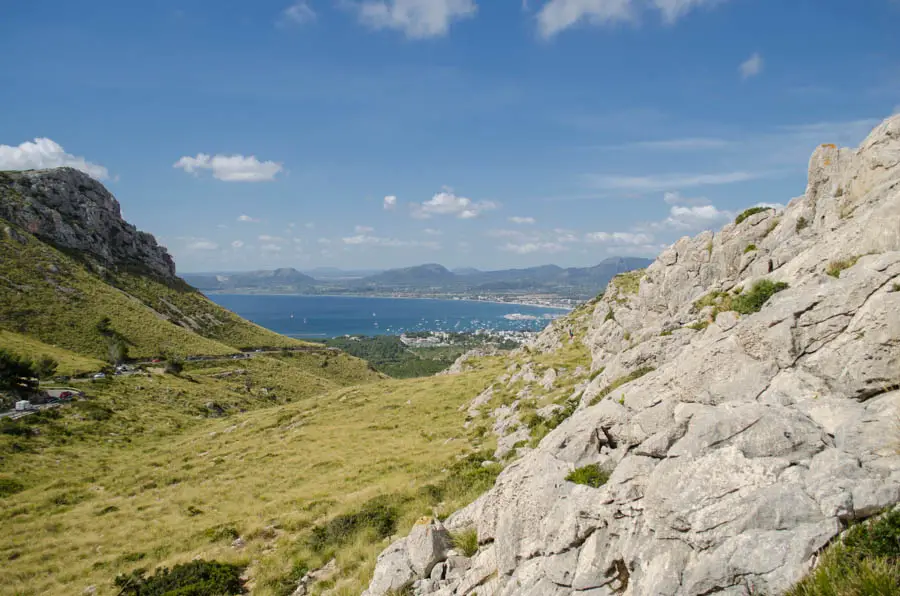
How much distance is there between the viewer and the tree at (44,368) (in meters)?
69.9

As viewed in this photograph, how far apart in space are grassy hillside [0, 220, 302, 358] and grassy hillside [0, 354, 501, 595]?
3531 centimetres

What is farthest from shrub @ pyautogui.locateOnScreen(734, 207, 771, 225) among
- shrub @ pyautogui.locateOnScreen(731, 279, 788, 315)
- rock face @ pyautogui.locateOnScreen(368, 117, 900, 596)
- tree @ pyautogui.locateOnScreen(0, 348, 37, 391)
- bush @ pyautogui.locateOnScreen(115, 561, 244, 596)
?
tree @ pyautogui.locateOnScreen(0, 348, 37, 391)

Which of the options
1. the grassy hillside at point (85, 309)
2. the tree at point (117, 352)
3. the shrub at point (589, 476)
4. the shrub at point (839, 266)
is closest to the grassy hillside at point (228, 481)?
the shrub at point (589, 476)

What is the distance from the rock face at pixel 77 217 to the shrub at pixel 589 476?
173 meters

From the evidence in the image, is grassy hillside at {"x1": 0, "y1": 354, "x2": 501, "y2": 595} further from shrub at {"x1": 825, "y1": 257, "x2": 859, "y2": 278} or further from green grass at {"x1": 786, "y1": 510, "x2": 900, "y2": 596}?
shrub at {"x1": 825, "y1": 257, "x2": 859, "y2": 278}

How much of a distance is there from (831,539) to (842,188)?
21.0 m

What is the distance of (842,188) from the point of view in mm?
20047

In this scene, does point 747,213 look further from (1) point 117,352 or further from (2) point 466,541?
(1) point 117,352

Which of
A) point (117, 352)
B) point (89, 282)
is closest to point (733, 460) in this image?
point (117, 352)

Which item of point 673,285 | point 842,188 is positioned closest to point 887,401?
point 842,188

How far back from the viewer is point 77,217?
146 meters

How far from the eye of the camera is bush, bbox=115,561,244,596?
15023mm

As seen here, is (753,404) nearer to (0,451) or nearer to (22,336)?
(0,451)

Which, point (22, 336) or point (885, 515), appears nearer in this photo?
point (885, 515)
